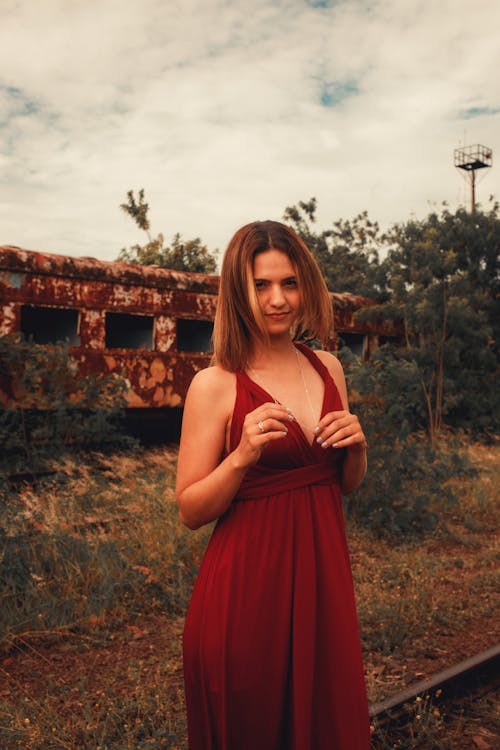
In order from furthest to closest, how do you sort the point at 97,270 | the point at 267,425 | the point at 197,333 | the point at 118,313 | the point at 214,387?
the point at 197,333
the point at 118,313
the point at 97,270
the point at 214,387
the point at 267,425

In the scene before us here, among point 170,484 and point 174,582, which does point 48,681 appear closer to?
point 174,582

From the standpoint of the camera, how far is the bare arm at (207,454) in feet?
5.99

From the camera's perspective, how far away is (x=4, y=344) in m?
8.59

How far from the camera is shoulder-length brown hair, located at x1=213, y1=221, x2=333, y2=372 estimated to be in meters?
2.00

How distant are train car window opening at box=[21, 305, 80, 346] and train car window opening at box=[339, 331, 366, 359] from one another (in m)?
6.14

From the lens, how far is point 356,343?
582 inches

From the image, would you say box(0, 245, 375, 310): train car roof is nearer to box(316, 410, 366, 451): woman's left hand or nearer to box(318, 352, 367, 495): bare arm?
box(318, 352, 367, 495): bare arm

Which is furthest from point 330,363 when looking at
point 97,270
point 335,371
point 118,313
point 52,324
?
point 52,324

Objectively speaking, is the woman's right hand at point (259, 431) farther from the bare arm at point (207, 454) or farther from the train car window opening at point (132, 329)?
the train car window opening at point (132, 329)

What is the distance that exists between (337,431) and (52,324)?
384 inches

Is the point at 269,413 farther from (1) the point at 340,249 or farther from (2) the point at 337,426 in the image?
(1) the point at 340,249

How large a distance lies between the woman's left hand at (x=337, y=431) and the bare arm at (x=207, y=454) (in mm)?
109

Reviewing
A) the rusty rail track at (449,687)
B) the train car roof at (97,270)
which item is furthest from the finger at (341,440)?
the train car roof at (97,270)

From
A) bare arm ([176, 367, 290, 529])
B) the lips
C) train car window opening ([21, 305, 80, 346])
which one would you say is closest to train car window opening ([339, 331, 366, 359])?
train car window opening ([21, 305, 80, 346])
